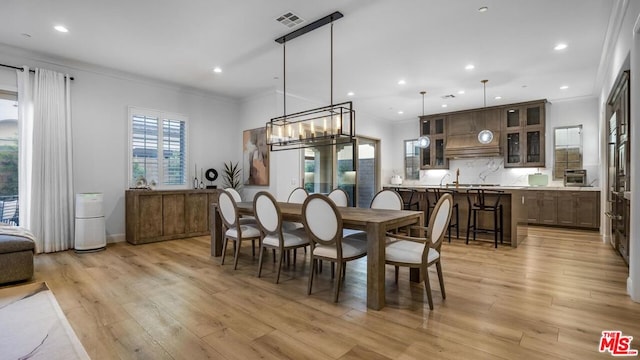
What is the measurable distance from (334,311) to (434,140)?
6936 mm

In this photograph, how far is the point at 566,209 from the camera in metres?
6.47

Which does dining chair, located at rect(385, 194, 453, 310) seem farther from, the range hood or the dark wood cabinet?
the range hood

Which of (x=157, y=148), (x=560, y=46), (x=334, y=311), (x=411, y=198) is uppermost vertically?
(x=560, y=46)

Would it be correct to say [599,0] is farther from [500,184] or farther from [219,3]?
[500,184]

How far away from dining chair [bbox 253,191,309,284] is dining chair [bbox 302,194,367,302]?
15.8 inches

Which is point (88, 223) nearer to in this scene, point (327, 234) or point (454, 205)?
point (327, 234)

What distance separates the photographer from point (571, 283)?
3201mm

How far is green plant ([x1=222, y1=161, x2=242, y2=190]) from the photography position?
6719 millimetres

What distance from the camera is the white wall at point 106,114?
4.84 meters

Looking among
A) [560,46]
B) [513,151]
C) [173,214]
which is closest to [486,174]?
[513,151]

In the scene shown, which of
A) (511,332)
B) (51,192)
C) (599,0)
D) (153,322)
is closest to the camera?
(511,332)

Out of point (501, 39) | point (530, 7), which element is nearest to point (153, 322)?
point (530, 7)

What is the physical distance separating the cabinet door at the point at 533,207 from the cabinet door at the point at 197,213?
6.81 meters

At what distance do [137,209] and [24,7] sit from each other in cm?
295
